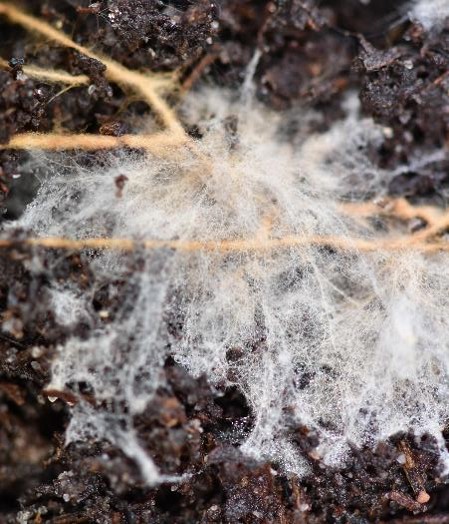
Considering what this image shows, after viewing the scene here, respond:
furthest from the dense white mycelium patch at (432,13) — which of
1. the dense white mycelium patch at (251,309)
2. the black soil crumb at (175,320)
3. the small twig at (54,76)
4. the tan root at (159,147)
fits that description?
the small twig at (54,76)

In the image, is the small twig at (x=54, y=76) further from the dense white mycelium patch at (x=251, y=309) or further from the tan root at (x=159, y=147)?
the dense white mycelium patch at (x=251, y=309)

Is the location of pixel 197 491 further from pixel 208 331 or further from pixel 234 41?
pixel 234 41

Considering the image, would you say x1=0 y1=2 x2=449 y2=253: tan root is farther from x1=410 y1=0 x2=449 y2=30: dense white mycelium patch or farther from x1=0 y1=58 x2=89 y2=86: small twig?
x1=410 y1=0 x2=449 y2=30: dense white mycelium patch

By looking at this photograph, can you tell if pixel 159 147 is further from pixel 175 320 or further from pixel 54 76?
pixel 175 320

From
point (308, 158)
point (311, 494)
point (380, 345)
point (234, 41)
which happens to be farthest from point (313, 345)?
point (234, 41)

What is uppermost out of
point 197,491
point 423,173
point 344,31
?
point 344,31

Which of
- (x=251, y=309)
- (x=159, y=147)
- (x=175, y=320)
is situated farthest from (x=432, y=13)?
(x=175, y=320)

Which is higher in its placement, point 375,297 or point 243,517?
point 375,297
